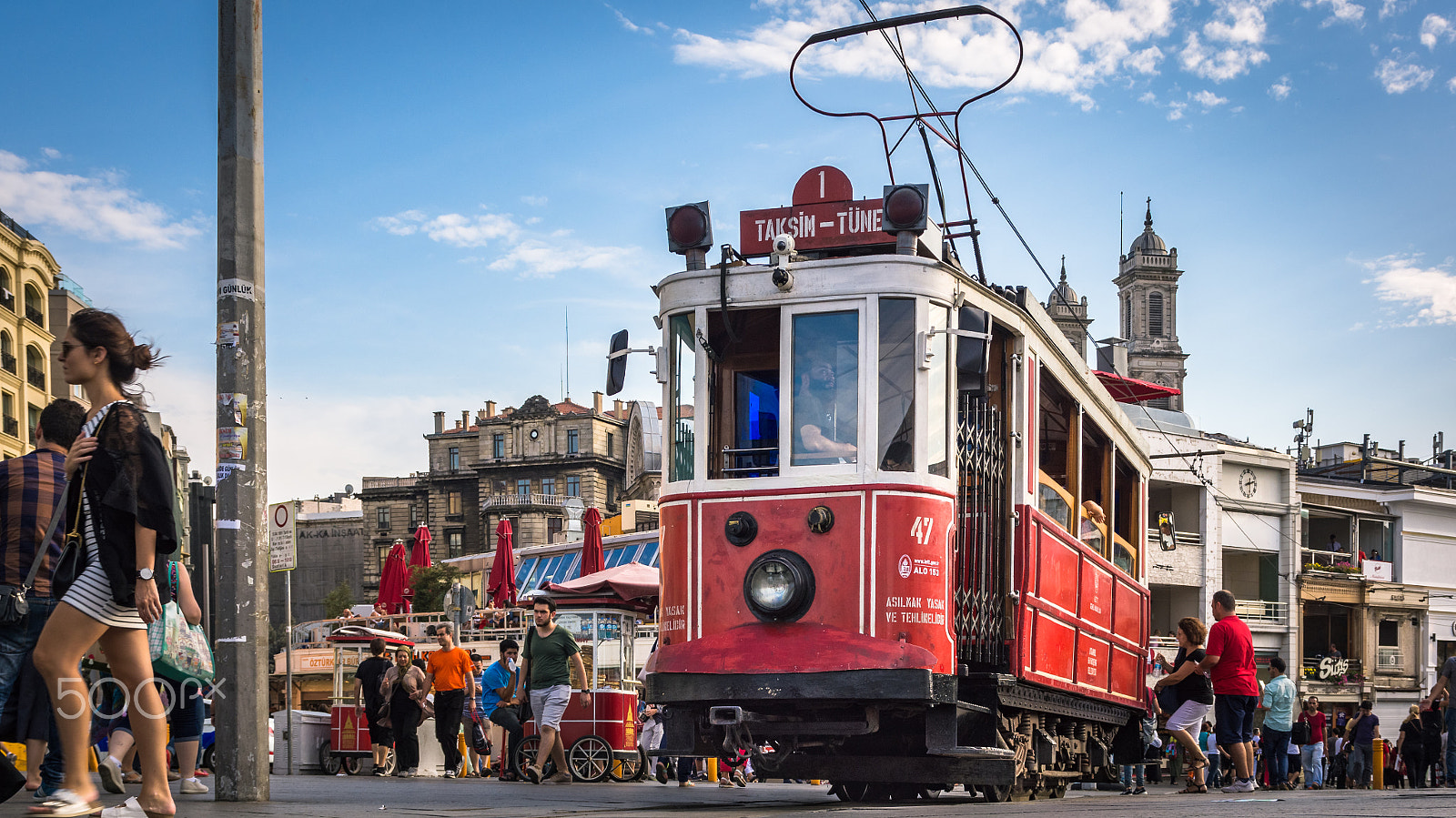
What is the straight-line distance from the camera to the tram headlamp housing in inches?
367

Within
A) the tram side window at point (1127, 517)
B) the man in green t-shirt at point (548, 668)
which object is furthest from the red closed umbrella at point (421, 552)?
the man in green t-shirt at point (548, 668)

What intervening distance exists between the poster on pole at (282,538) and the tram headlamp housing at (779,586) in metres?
5.46

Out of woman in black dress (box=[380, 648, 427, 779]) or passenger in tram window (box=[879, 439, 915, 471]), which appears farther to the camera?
woman in black dress (box=[380, 648, 427, 779])

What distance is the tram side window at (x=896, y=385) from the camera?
9.60 meters

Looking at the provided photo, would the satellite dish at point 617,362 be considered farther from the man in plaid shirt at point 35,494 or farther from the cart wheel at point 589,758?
the cart wheel at point 589,758

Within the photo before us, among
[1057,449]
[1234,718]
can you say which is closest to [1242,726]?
[1234,718]

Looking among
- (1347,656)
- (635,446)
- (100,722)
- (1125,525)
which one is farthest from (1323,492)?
(100,722)

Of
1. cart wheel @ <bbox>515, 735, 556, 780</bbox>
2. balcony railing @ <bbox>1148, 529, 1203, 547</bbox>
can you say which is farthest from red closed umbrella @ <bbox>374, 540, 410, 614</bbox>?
cart wheel @ <bbox>515, 735, 556, 780</bbox>

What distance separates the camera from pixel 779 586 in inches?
369

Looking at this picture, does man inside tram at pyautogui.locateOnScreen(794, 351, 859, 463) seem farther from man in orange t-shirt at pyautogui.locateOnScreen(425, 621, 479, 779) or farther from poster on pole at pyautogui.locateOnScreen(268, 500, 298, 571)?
man in orange t-shirt at pyautogui.locateOnScreen(425, 621, 479, 779)

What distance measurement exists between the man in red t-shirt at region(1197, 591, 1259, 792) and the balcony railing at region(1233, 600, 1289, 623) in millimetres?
37110

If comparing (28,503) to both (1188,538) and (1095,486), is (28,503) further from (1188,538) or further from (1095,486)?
(1188,538)

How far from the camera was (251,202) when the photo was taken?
8055 mm

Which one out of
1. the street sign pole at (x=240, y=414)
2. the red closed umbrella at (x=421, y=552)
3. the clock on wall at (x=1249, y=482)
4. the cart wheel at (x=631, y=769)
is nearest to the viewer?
the street sign pole at (x=240, y=414)
